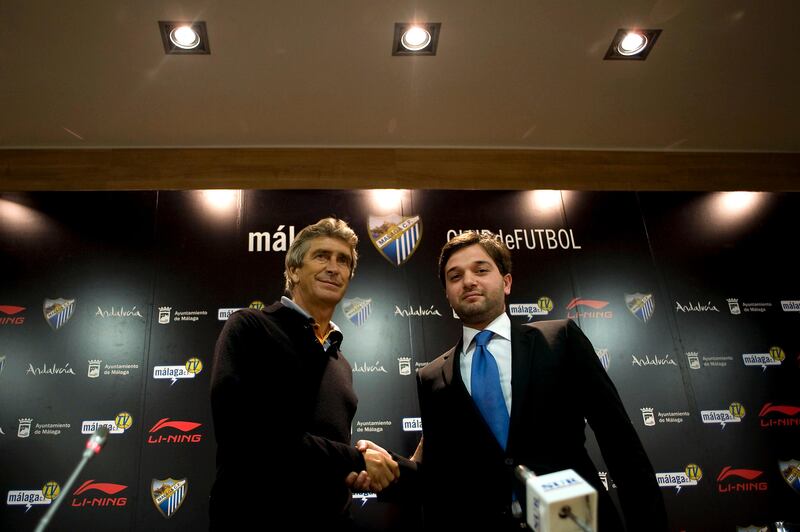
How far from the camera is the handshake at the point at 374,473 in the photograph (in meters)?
1.78

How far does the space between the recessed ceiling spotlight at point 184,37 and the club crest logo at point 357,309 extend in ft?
6.20

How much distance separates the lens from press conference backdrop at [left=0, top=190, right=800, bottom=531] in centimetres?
290

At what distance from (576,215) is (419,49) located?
168 centimetres

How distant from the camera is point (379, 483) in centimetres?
185

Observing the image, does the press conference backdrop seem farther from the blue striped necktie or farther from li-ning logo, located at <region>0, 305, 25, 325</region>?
the blue striped necktie

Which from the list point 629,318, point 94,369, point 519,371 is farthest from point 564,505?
point 94,369

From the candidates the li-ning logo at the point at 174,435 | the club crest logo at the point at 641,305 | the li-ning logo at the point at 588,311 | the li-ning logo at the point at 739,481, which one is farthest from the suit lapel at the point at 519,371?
the li-ning logo at the point at 739,481

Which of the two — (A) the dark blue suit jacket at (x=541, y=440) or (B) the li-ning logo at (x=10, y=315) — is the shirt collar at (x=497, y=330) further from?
(B) the li-ning logo at (x=10, y=315)

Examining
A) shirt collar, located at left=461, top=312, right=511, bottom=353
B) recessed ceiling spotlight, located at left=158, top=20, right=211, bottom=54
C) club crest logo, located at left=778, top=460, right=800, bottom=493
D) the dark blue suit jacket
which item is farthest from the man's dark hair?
club crest logo, located at left=778, top=460, right=800, bottom=493

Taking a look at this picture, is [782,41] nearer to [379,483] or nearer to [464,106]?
[464,106]

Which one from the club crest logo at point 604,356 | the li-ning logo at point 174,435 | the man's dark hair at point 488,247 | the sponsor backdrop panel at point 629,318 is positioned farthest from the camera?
the club crest logo at point 604,356

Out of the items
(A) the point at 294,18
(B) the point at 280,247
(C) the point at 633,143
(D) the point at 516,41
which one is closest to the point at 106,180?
(B) the point at 280,247

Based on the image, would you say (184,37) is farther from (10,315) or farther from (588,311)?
(588,311)

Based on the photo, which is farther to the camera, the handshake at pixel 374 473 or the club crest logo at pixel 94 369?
the club crest logo at pixel 94 369
